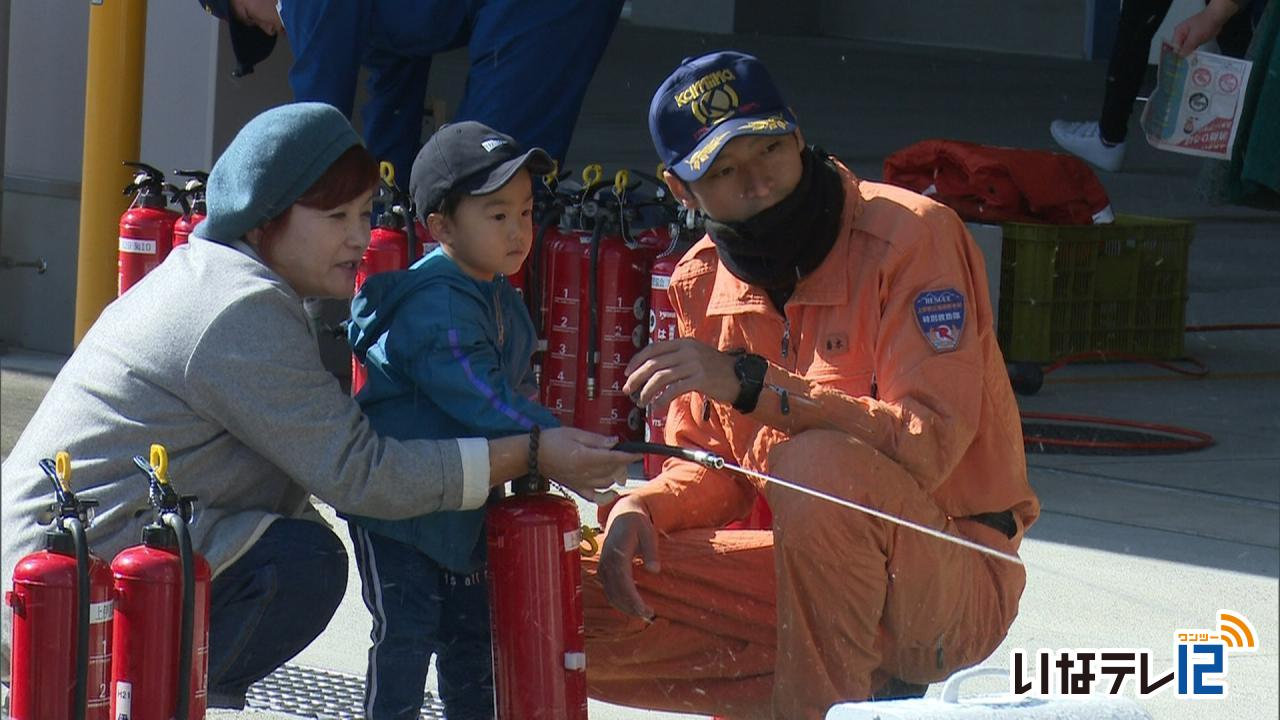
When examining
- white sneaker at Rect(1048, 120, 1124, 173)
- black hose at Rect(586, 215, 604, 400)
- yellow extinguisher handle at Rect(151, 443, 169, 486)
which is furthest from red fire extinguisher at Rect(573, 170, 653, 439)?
white sneaker at Rect(1048, 120, 1124, 173)

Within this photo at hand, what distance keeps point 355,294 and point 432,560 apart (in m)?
0.50

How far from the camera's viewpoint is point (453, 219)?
12.0 ft

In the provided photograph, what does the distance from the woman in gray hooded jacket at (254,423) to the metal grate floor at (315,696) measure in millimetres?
601

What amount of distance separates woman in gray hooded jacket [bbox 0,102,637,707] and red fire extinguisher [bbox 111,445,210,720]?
21 cm

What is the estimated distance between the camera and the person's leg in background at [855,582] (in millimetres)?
3357

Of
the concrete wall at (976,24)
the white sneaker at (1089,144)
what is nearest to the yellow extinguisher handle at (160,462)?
the white sneaker at (1089,144)

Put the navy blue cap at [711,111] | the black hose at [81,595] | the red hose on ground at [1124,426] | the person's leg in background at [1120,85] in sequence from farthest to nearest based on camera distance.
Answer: the person's leg in background at [1120,85] → the red hose on ground at [1124,426] → the navy blue cap at [711,111] → the black hose at [81,595]

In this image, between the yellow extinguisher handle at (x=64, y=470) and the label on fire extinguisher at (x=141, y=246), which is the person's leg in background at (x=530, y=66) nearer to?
the label on fire extinguisher at (x=141, y=246)

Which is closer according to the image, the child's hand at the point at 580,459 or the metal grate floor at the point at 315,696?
the child's hand at the point at 580,459

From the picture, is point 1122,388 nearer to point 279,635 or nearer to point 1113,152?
point 1113,152

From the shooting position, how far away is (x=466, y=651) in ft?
12.3

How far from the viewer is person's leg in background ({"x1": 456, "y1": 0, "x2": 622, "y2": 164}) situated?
20.6 ft

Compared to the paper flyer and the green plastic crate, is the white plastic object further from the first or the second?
the green plastic crate

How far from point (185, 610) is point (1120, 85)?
783cm
